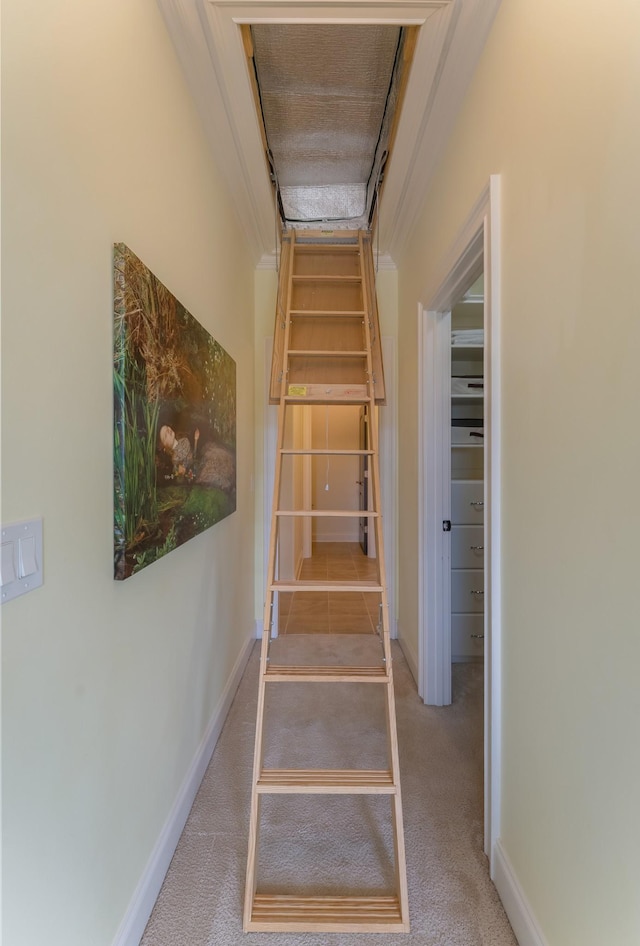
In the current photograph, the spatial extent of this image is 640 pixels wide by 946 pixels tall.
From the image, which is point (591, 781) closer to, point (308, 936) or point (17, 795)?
point (308, 936)

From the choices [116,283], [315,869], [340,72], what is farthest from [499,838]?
[340,72]

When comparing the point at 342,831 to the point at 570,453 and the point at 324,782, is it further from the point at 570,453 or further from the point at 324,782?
the point at 570,453

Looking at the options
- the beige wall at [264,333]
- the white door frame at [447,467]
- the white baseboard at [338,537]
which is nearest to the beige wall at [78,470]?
the white door frame at [447,467]

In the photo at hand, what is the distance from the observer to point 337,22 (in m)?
1.42

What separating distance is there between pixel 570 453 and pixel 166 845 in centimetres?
165

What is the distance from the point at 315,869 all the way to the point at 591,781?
983 millimetres

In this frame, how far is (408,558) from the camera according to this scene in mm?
2738

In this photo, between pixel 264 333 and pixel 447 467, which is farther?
pixel 264 333

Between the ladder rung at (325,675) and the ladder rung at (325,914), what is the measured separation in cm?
57

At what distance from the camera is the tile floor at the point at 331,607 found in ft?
11.0

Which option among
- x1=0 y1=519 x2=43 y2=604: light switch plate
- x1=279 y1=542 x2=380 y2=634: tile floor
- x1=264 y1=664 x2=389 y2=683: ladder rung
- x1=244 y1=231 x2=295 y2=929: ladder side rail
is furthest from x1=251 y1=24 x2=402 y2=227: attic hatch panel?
x1=279 y1=542 x2=380 y2=634: tile floor

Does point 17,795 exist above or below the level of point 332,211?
below

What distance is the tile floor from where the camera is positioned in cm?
335

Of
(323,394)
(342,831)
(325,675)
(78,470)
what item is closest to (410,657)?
(342,831)
